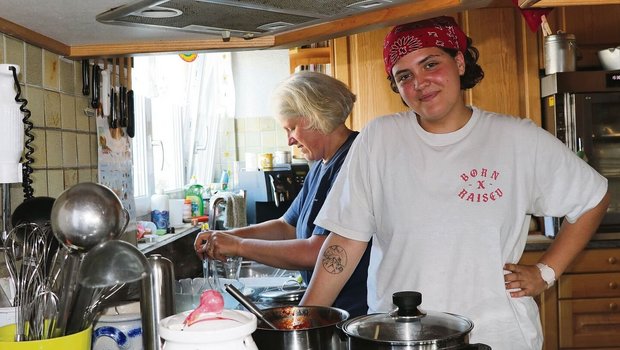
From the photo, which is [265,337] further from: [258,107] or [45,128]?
[258,107]

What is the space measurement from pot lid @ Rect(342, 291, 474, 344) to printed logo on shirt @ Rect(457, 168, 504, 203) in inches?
22.9

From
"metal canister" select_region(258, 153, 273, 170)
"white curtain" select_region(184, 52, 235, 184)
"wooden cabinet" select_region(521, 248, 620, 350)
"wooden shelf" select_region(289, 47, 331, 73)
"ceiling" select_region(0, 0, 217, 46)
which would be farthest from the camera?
"white curtain" select_region(184, 52, 235, 184)

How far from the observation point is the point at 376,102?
3807 mm

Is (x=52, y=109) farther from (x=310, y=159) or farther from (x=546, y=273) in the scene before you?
(x=546, y=273)

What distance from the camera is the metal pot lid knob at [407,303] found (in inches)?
43.0

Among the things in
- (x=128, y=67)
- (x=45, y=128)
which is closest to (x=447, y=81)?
(x=45, y=128)

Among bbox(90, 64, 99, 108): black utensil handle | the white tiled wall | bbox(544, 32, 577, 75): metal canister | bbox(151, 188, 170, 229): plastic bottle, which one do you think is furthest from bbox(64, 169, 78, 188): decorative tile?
bbox(544, 32, 577, 75): metal canister

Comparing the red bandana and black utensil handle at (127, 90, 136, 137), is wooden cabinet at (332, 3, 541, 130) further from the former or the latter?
the red bandana

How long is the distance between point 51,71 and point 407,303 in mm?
1081

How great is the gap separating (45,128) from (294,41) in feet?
2.00

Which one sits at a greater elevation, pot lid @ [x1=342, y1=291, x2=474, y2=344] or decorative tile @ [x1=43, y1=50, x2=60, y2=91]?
decorative tile @ [x1=43, y1=50, x2=60, y2=91]

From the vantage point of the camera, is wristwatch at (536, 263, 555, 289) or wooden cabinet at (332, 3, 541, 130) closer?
wristwatch at (536, 263, 555, 289)

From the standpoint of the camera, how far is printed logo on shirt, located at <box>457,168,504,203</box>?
1.65m

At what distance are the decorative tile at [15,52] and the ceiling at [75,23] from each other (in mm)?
41
